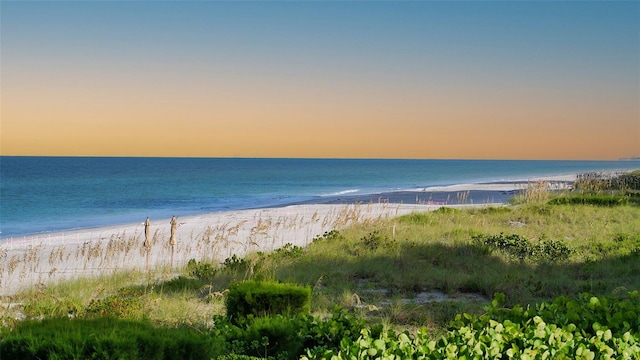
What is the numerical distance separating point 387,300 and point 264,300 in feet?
8.82

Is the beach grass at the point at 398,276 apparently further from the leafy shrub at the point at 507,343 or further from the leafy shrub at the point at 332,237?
the leafy shrub at the point at 507,343

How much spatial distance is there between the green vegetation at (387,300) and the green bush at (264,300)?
0.05 feet

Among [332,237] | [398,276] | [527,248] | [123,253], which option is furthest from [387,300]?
[123,253]

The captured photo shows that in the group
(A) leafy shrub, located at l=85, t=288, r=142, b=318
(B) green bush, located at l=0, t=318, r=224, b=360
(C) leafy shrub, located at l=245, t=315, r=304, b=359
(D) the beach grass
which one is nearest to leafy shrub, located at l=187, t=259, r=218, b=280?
(D) the beach grass

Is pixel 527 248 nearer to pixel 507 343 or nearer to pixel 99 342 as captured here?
pixel 507 343

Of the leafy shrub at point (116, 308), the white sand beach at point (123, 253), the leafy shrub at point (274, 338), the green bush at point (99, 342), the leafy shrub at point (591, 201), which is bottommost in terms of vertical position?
the white sand beach at point (123, 253)

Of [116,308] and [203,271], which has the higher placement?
[116,308]

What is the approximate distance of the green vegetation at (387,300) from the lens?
389 centimetres

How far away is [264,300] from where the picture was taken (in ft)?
20.4

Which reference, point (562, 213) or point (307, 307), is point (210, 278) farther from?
point (562, 213)

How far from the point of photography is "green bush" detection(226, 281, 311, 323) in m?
6.19

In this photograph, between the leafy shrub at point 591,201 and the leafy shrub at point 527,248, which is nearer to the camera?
the leafy shrub at point 527,248

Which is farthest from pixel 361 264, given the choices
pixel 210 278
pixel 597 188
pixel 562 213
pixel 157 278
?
pixel 597 188

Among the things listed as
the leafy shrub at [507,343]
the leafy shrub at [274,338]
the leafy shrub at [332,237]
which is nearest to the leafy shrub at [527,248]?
the leafy shrub at [332,237]
